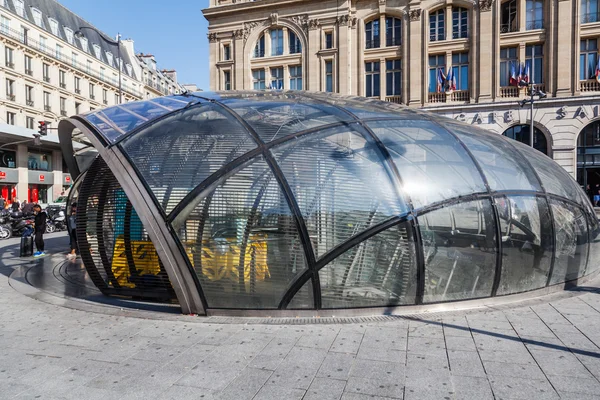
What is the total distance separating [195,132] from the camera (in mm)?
6309

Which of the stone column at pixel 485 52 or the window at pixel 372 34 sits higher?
the window at pixel 372 34

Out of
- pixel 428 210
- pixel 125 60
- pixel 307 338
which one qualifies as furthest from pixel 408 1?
pixel 125 60

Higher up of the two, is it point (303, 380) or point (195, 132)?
point (195, 132)

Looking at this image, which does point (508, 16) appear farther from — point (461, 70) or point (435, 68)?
point (435, 68)

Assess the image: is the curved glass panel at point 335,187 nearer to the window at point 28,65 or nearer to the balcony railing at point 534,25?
the balcony railing at point 534,25

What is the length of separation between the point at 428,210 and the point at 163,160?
413cm

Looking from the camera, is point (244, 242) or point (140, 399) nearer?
point (140, 399)

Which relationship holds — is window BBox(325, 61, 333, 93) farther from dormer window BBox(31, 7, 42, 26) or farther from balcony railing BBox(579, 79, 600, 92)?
dormer window BBox(31, 7, 42, 26)

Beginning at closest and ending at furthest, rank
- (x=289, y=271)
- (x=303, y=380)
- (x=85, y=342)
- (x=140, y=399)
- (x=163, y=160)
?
(x=140, y=399)
(x=303, y=380)
(x=85, y=342)
(x=289, y=271)
(x=163, y=160)

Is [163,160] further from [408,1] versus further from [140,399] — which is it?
[408,1]

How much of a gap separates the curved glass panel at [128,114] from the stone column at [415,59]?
28560mm

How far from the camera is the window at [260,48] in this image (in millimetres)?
37156

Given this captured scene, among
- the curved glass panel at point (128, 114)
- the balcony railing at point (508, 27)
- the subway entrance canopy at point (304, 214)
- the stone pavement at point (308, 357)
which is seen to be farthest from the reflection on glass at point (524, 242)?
the balcony railing at point (508, 27)

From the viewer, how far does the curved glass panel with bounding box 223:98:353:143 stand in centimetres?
627
